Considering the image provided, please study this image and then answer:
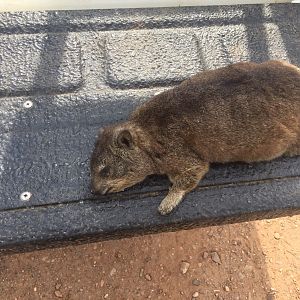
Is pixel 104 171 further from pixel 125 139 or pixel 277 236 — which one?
pixel 277 236

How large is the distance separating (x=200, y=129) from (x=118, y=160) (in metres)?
0.63

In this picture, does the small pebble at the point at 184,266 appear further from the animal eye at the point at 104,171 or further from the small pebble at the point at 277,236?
the animal eye at the point at 104,171

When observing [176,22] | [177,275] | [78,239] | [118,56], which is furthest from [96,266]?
[176,22]

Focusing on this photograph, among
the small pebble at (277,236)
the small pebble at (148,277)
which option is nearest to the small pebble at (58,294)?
the small pebble at (148,277)

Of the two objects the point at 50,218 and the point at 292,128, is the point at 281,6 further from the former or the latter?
the point at 50,218

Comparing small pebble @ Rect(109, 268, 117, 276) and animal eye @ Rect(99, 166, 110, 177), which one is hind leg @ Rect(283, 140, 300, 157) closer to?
animal eye @ Rect(99, 166, 110, 177)

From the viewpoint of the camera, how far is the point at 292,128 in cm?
324

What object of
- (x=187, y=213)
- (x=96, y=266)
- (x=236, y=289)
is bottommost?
(x=236, y=289)

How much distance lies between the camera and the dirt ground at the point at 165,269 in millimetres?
4090

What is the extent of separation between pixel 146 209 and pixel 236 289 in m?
1.58

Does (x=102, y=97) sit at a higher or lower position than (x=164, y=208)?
higher

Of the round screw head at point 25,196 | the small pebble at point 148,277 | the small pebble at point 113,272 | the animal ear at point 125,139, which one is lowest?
the small pebble at point 148,277

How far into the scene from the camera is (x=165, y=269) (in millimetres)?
4234

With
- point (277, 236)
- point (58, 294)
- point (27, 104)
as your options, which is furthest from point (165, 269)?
point (27, 104)
